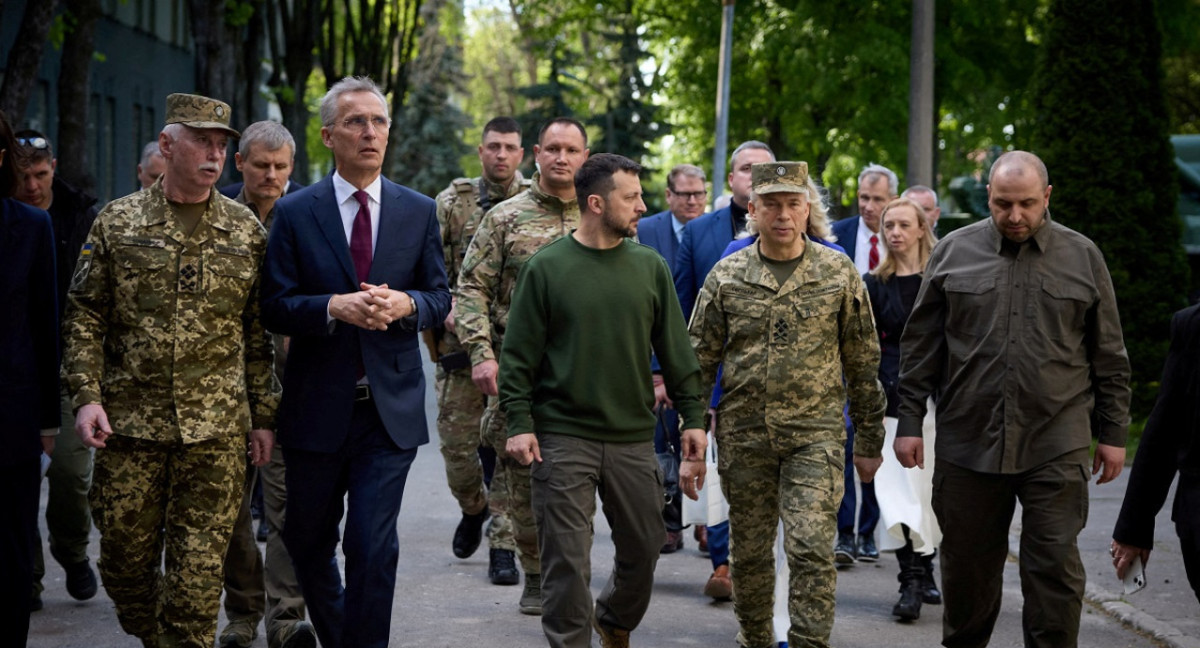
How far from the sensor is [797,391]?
281 inches

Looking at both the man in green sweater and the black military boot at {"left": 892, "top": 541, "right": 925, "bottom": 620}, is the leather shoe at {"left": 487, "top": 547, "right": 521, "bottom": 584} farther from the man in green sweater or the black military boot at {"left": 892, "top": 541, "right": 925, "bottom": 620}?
the man in green sweater

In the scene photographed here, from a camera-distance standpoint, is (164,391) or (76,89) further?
(76,89)

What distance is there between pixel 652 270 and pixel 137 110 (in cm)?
3285

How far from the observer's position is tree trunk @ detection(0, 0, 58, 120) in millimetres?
14914

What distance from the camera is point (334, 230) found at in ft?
21.3

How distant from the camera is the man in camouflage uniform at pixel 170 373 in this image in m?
6.19

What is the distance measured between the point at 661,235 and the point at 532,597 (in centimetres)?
296

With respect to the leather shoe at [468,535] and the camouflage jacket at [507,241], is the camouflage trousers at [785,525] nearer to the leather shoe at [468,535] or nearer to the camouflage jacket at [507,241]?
the camouflage jacket at [507,241]

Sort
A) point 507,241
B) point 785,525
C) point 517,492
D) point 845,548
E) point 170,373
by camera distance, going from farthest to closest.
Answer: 1. point 845,548
2. point 507,241
3. point 517,492
4. point 785,525
5. point 170,373

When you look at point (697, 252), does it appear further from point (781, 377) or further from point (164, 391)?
point (164, 391)

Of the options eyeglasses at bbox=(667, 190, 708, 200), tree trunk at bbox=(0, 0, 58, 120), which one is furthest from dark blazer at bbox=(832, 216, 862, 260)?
tree trunk at bbox=(0, 0, 58, 120)

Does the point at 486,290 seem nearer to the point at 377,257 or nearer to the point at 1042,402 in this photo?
the point at 377,257

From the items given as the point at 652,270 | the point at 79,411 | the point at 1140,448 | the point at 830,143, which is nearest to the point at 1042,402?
the point at 1140,448

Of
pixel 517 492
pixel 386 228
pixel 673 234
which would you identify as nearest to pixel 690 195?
pixel 673 234
